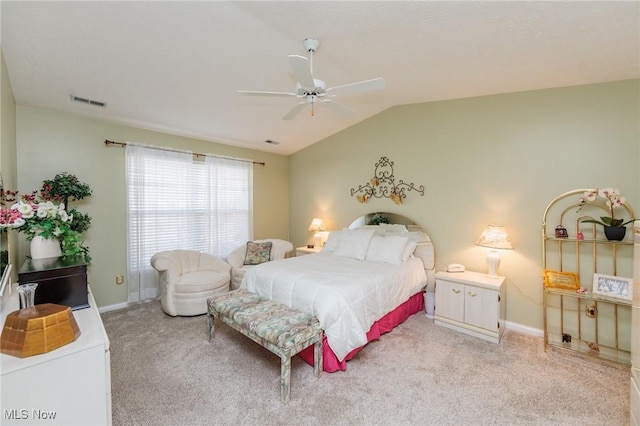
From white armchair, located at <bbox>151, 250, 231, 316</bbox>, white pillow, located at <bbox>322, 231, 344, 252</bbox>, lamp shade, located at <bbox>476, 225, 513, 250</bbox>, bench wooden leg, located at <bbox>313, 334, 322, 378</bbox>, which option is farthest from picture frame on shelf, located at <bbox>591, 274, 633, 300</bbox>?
white armchair, located at <bbox>151, 250, 231, 316</bbox>

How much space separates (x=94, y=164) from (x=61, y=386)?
3.14 meters

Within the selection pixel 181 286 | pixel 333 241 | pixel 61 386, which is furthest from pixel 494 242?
pixel 181 286

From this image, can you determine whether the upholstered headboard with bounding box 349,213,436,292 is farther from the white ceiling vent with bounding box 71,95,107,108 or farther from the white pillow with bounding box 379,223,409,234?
the white ceiling vent with bounding box 71,95,107,108

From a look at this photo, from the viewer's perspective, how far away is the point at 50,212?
1880 mm

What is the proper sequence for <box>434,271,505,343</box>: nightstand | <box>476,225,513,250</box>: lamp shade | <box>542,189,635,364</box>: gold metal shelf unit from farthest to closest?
<box>476,225,513,250</box>: lamp shade → <box>434,271,505,343</box>: nightstand → <box>542,189,635,364</box>: gold metal shelf unit

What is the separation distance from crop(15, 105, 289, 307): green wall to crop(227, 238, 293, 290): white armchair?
140 cm

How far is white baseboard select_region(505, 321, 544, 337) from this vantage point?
2994 millimetres

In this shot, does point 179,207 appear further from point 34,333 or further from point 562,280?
point 562,280

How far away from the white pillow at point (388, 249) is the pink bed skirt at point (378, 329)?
561 millimetres

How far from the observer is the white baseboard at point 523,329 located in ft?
9.82

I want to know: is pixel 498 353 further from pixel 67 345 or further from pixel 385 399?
pixel 67 345

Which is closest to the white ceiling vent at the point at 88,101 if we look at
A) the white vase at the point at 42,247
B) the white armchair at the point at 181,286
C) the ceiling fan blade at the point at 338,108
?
the white vase at the point at 42,247

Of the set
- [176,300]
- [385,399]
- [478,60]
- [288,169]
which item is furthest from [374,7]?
[288,169]

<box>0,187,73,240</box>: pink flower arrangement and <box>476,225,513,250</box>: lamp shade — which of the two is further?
<box>476,225,513,250</box>: lamp shade
